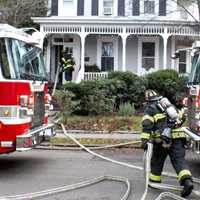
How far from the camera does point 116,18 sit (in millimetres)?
27016

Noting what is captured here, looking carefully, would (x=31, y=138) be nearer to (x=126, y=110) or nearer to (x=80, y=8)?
(x=126, y=110)

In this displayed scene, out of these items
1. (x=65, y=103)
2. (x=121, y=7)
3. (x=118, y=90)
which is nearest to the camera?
(x=65, y=103)

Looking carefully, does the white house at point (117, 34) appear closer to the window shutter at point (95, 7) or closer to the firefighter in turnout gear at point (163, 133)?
the window shutter at point (95, 7)

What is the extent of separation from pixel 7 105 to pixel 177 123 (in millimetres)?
2899

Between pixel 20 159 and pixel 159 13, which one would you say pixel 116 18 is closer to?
pixel 159 13

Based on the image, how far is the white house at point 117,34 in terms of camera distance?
26812mm

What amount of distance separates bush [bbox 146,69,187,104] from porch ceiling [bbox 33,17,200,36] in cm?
416

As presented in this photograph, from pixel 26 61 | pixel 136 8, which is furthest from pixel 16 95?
pixel 136 8

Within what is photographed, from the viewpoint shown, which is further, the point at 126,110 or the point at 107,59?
the point at 107,59

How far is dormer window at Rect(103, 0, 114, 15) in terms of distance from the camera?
28747 mm

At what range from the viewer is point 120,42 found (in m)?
28.6

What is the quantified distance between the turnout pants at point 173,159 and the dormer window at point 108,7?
68.5 feet

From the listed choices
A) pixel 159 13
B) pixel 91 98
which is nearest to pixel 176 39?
pixel 159 13

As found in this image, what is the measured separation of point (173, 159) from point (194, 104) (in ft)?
7.08
